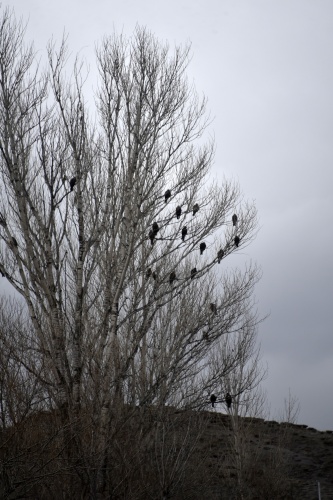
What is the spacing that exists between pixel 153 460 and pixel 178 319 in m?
2.88

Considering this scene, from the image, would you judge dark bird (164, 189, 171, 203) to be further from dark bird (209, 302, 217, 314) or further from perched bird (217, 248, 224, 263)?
dark bird (209, 302, 217, 314)

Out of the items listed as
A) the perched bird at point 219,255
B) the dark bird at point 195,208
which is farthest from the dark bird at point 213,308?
the dark bird at point 195,208

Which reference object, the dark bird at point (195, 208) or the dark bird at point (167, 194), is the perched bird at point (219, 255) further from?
the dark bird at point (167, 194)

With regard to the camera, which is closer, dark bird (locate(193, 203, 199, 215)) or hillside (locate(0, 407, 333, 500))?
hillside (locate(0, 407, 333, 500))

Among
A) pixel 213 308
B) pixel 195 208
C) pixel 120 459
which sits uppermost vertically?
pixel 195 208

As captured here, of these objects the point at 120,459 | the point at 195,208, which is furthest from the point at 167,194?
the point at 120,459

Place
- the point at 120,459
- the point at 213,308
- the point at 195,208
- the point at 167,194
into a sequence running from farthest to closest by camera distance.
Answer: the point at 213,308 < the point at 195,208 < the point at 167,194 < the point at 120,459

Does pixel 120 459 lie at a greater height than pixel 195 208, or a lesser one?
lesser

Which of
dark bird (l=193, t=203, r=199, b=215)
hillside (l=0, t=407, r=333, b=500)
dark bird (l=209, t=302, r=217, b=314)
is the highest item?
dark bird (l=193, t=203, r=199, b=215)

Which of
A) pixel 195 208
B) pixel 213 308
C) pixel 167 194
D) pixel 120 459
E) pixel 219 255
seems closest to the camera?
pixel 120 459

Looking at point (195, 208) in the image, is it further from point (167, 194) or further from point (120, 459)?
point (120, 459)

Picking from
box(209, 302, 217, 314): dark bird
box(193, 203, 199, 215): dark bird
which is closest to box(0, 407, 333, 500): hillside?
box(209, 302, 217, 314): dark bird

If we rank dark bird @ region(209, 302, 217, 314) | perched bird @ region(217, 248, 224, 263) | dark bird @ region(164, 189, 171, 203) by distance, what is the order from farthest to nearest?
dark bird @ region(209, 302, 217, 314), perched bird @ region(217, 248, 224, 263), dark bird @ region(164, 189, 171, 203)

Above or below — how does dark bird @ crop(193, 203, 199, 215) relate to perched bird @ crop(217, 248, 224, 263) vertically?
above
